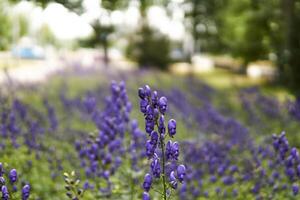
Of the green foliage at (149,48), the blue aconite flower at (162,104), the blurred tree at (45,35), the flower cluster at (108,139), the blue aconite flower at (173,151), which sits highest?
the blue aconite flower at (162,104)

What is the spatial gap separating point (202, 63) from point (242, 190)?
123ft

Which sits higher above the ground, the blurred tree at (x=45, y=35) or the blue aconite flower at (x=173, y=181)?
the blue aconite flower at (x=173, y=181)

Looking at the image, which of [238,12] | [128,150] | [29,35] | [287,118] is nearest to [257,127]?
[287,118]

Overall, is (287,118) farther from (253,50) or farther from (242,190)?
(253,50)

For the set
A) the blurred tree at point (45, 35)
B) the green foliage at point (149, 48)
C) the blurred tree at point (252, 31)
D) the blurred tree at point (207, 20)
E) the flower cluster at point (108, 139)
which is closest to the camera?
the flower cluster at point (108, 139)

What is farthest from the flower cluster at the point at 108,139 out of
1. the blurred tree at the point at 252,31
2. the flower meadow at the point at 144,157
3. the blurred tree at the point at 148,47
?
the blurred tree at the point at 148,47

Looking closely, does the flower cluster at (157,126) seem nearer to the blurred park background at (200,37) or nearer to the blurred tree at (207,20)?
the blurred park background at (200,37)

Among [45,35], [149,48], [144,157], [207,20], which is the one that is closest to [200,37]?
[207,20]

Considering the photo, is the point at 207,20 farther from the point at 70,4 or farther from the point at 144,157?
the point at 144,157

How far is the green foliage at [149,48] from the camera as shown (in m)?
32.2

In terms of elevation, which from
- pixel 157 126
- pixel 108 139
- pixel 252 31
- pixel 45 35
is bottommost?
pixel 45 35

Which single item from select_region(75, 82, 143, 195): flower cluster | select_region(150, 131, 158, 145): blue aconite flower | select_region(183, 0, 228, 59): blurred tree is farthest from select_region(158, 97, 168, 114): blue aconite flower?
select_region(183, 0, 228, 59): blurred tree

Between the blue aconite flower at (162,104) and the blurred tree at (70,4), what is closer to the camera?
the blue aconite flower at (162,104)

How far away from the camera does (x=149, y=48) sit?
32.2 metres
